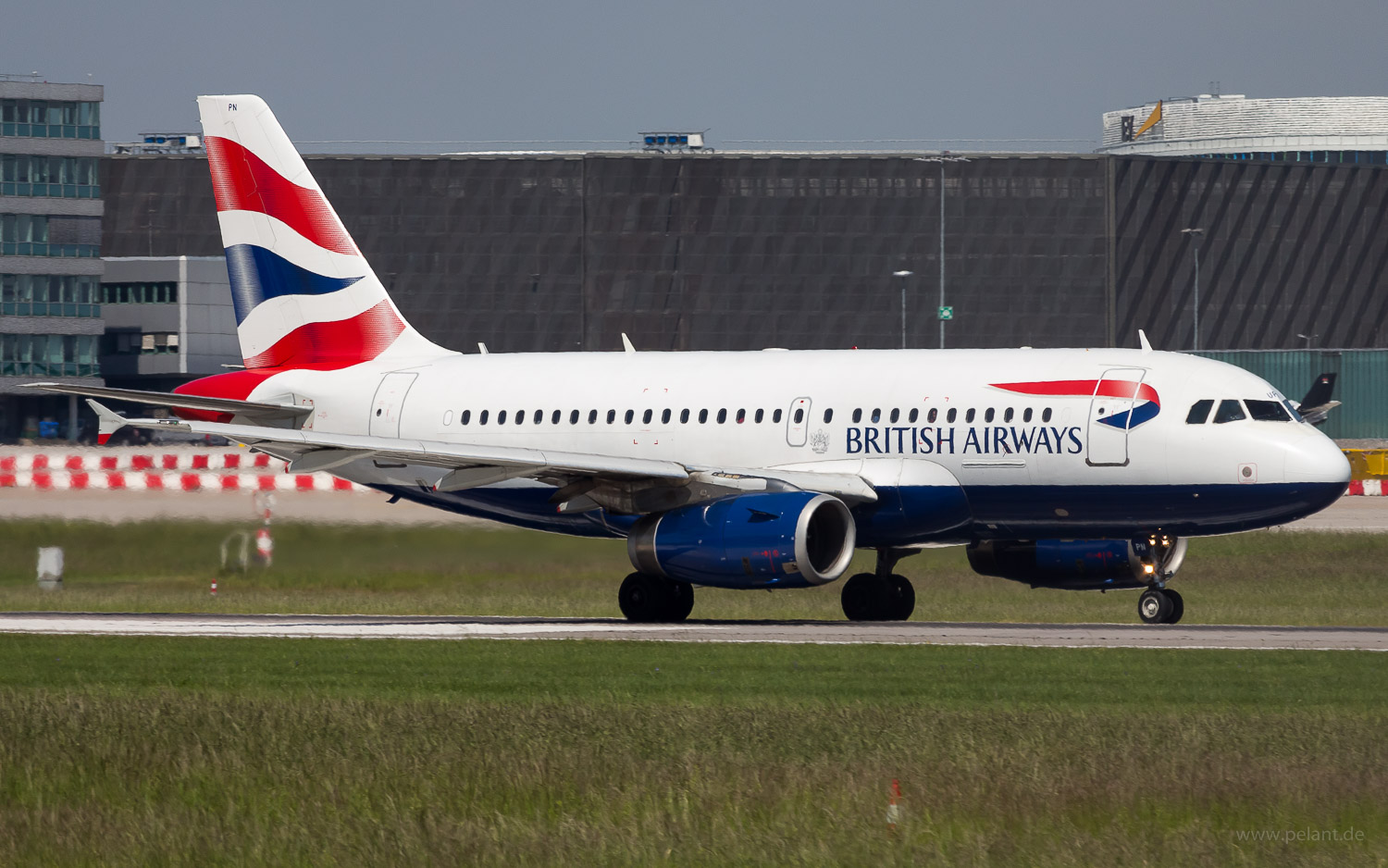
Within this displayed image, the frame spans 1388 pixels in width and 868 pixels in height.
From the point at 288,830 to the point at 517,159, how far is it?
131046 millimetres

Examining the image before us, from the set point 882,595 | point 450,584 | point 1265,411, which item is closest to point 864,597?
point 882,595

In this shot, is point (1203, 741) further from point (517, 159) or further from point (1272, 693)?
point (517, 159)

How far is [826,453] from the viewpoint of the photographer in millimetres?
30766

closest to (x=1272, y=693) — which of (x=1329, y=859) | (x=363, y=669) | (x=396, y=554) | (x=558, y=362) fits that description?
(x=1329, y=859)

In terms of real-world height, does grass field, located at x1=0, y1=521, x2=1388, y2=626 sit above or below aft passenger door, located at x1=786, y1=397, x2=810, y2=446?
below

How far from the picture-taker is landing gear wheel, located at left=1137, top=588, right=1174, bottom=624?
30.2 m

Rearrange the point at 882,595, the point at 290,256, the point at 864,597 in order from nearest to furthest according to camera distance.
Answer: the point at 882,595 → the point at 864,597 → the point at 290,256

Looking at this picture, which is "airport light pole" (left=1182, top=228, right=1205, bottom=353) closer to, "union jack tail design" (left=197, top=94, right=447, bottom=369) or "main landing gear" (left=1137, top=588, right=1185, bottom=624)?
"union jack tail design" (left=197, top=94, right=447, bottom=369)

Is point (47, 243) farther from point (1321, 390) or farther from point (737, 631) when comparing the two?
point (737, 631)

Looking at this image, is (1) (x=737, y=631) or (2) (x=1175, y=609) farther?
(2) (x=1175, y=609)

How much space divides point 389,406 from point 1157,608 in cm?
1356

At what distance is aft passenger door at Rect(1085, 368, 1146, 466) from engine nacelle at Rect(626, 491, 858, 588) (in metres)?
→ 3.74

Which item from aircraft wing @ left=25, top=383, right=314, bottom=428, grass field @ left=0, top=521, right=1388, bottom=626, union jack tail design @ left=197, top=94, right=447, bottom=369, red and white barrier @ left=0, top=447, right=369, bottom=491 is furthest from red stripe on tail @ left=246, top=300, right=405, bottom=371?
grass field @ left=0, top=521, right=1388, bottom=626

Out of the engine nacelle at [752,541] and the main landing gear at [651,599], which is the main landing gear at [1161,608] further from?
the main landing gear at [651,599]
